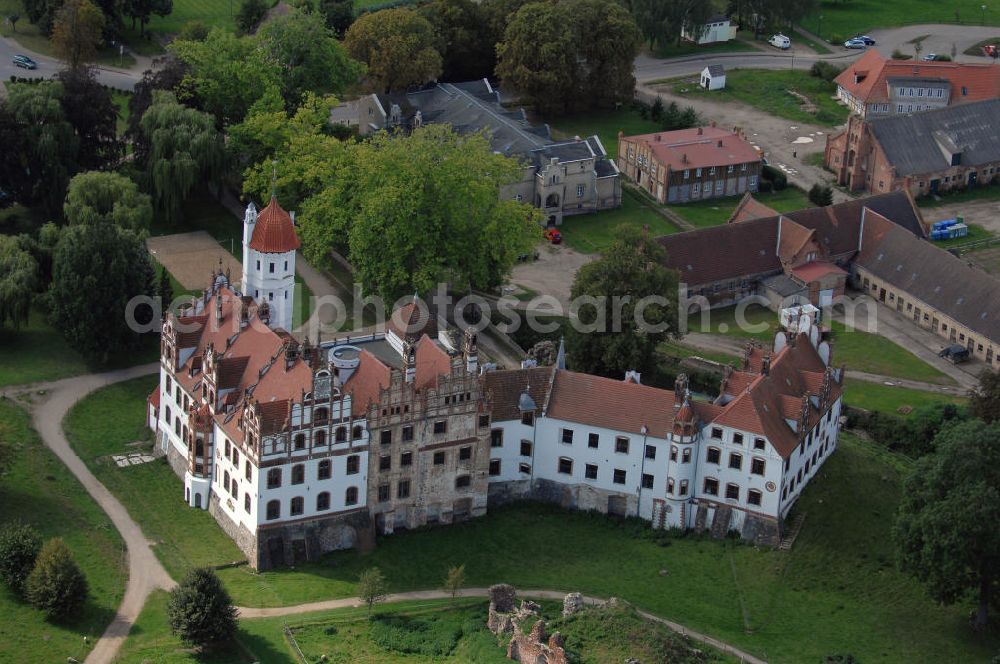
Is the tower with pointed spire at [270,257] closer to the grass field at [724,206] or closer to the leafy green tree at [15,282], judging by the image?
the leafy green tree at [15,282]

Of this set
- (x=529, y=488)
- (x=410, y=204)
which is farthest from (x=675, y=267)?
(x=529, y=488)

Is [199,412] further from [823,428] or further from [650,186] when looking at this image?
[650,186]

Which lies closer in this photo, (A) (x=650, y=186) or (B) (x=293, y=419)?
(B) (x=293, y=419)

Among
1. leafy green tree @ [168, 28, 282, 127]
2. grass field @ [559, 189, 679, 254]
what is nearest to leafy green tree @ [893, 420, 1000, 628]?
grass field @ [559, 189, 679, 254]

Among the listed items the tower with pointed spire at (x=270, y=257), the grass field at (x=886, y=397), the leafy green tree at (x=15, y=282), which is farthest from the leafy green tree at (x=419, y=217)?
the grass field at (x=886, y=397)

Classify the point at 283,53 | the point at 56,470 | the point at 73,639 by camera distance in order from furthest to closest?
1. the point at 283,53
2. the point at 56,470
3. the point at 73,639

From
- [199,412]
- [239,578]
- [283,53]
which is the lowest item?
[239,578]

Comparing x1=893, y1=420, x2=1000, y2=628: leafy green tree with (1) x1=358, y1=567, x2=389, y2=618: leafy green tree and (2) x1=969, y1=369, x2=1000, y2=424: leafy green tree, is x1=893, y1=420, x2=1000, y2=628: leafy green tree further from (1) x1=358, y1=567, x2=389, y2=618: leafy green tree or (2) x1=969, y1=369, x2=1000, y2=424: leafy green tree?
(1) x1=358, y1=567, x2=389, y2=618: leafy green tree
